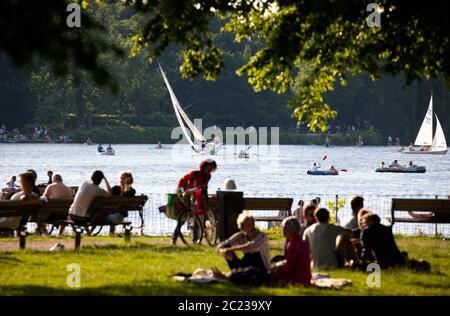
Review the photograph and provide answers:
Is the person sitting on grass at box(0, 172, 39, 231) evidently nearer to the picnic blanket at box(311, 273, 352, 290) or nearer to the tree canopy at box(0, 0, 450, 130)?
the tree canopy at box(0, 0, 450, 130)

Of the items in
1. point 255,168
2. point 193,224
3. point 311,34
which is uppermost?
point 311,34

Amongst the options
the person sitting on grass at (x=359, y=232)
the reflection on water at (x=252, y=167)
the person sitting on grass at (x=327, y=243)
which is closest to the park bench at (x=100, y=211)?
the person sitting on grass at (x=327, y=243)

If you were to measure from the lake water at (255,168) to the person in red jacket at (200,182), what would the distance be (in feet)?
82.2

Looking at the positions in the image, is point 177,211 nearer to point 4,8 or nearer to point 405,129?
point 4,8

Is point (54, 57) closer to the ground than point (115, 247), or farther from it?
farther from it

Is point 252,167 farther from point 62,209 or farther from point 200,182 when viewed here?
point 200,182

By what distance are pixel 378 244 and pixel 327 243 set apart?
2.22 ft

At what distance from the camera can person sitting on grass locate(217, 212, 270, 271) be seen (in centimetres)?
1327

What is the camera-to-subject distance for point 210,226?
778 inches

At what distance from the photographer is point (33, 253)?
16.9m

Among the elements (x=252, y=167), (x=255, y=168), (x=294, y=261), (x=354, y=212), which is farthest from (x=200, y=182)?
(x=252, y=167)

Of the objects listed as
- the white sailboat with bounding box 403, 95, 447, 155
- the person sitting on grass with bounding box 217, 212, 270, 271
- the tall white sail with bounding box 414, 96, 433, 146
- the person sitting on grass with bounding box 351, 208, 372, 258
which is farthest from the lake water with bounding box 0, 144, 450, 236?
the person sitting on grass with bounding box 217, 212, 270, 271

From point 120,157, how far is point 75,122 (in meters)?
28.2
